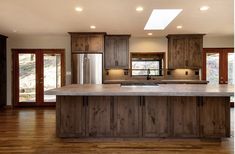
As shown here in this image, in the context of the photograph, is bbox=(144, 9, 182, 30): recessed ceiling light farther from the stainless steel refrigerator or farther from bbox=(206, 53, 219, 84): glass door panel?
bbox=(206, 53, 219, 84): glass door panel

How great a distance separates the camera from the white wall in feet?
24.0

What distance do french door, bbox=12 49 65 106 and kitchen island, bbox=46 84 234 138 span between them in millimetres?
3722

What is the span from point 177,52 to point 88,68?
2858 millimetres

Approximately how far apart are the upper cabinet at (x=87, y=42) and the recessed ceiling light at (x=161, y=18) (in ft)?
4.83

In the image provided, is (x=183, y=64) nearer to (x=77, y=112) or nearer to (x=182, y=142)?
(x=182, y=142)

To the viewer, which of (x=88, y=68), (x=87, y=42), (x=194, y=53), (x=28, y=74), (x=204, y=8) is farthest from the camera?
(x=28, y=74)

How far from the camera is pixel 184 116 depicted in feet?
12.5

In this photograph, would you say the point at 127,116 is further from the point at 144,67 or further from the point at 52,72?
the point at 52,72

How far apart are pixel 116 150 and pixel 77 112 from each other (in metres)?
1.00

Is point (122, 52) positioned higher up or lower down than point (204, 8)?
lower down

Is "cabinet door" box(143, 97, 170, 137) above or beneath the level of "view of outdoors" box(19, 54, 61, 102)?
beneath

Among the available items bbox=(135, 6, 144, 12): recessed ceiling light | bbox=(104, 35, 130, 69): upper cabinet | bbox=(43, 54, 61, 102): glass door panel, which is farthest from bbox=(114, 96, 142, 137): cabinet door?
bbox=(43, 54, 61, 102): glass door panel

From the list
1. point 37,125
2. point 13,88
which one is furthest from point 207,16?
Result: point 13,88

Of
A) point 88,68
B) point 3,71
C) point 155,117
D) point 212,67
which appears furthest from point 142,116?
point 3,71
